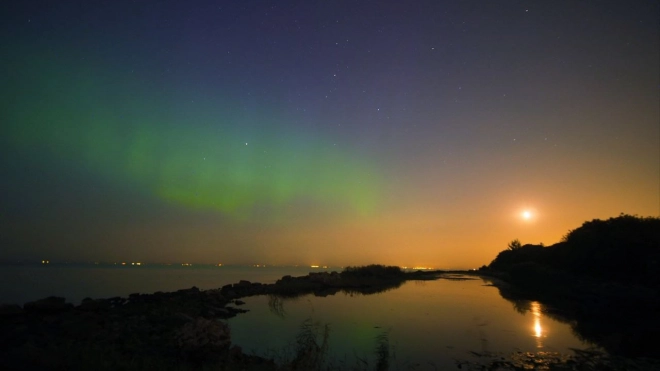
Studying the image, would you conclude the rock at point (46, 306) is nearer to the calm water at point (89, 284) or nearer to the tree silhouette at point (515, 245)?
the calm water at point (89, 284)

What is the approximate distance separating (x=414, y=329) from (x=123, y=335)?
13.6 meters

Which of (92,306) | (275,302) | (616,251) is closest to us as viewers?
(92,306)

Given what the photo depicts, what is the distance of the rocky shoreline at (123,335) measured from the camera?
9141 mm

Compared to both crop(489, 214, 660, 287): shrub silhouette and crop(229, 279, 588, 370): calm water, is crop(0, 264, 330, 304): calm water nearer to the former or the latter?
crop(229, 279, 588, 370): calm water

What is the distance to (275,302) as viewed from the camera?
27.2 m

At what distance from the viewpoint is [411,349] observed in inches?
553

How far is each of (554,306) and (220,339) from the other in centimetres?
2627

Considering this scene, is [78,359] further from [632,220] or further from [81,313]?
[632,220]

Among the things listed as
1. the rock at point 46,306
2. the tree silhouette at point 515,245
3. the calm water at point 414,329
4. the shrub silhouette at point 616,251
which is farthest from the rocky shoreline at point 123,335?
the tree silhouette at point 515,245

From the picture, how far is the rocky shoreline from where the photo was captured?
30.0ft

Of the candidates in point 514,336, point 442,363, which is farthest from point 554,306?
point 442,363

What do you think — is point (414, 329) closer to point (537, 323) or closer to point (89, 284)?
point (537, 323)

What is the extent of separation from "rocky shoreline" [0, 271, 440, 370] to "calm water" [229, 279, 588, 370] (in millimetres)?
1931

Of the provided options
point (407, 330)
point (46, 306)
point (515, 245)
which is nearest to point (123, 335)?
point (46, 306)
